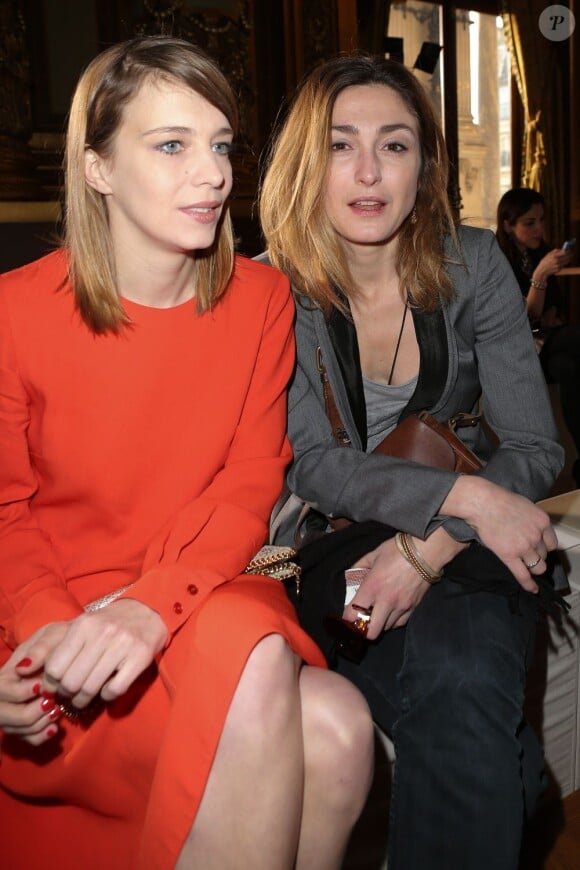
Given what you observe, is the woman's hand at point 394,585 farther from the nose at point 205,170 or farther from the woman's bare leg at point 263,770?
the nose at point 205,170

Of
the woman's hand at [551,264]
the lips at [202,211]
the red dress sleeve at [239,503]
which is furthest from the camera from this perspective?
the woman's hand at [551,264]

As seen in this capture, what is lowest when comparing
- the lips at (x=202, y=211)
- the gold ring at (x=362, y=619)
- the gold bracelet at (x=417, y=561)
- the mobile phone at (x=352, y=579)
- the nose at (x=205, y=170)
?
the gold ring at (x=362, y=619)

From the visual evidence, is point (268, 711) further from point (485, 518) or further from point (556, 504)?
point (556, 504)

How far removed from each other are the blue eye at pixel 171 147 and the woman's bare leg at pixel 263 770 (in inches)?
30.5

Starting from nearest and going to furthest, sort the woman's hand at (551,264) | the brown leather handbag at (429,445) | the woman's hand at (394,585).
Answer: the woman's hand at (394,585), the brown leather handbag at (429,445), the woman's hand at (551,264)

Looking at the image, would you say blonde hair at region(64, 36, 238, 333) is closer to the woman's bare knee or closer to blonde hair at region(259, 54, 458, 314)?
blonde hair at region(259, 54, 458, 314)

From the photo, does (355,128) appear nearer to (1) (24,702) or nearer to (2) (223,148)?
(2) (223,148)

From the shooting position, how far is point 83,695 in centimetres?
114

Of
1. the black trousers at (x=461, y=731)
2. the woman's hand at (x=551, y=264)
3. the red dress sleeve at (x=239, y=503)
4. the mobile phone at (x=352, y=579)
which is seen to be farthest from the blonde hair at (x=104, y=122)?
the woman's hand at (x=551, y=264)

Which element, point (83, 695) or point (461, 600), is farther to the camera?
point (461, 600)

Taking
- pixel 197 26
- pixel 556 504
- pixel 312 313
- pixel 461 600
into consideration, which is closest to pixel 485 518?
pixel 461 600

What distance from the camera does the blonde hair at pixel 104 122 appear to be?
1359 millimetres

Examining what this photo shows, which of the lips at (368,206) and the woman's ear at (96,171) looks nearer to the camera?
the woman's ear at (96,171)

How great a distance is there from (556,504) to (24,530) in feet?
5.25
